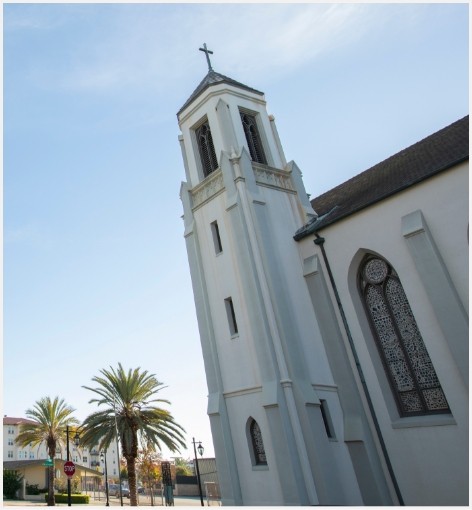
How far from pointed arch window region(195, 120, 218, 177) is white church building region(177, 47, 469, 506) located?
939mm

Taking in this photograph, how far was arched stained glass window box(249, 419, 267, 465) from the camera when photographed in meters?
14.8

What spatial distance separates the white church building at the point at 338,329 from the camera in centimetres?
1318

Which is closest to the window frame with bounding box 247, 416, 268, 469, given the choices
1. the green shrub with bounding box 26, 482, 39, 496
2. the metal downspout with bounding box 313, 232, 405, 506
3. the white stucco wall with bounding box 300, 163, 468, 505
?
the metal downspout with bounding box 313, 232, 405, 506

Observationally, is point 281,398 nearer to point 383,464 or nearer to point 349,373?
point 349,373

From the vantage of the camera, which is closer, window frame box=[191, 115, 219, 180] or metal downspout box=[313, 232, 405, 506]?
metal downspout box=[313, 232, 405, 506]

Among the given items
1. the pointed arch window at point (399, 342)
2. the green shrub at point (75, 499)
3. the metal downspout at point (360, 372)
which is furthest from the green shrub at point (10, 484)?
the pointed arch window at point (399, 342)

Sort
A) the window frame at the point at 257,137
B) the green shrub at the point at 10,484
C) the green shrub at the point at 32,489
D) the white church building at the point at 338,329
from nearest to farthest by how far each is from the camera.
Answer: the white church building at the point at 338,329 → the window frame at the point at 257,137 → the green shrub at the point at 10,484 → the green shrub at the point at 32,489

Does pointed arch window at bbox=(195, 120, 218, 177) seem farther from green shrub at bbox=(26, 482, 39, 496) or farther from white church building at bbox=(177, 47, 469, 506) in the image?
green shrub at bbox=(26, 482, 39, 496)

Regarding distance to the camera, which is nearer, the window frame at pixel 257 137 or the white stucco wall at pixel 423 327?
the white stucco wall at pixel 423 327

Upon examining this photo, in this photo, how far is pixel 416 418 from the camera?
1357 cm

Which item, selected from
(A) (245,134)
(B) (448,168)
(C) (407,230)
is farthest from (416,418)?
(A) (245,134)

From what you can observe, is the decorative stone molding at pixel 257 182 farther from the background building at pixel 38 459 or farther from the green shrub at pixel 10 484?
the green shrub at pixel 10 484

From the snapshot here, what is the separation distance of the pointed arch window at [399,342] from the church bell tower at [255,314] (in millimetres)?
2328

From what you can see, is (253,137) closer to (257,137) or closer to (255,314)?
(257,137)
